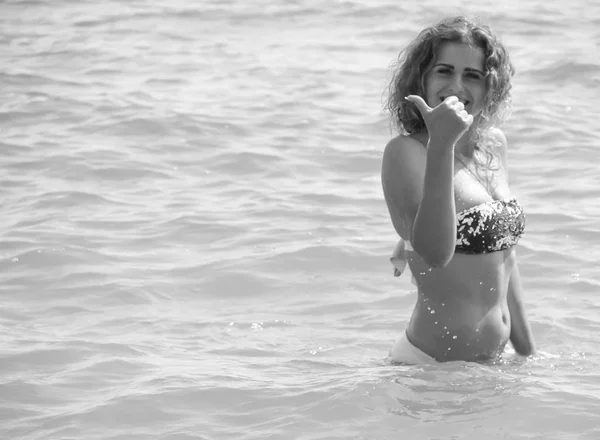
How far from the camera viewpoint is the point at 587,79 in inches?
402

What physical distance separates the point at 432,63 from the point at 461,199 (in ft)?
1.70

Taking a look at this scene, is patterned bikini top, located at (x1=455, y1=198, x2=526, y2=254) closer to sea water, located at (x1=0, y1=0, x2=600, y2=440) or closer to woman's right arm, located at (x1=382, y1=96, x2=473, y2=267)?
woman's right arm, located at (x1=382, y1=96, x2=473, y2=267)

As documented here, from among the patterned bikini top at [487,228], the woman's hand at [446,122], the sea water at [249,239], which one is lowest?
the sea water at [249,239]

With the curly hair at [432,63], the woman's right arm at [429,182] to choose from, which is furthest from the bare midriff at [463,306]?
the curly hair at [432,63]

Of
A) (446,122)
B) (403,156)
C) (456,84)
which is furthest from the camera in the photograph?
(456,84)

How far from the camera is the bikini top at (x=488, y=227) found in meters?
3.85

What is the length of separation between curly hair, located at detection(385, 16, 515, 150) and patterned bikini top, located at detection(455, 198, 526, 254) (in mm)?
393

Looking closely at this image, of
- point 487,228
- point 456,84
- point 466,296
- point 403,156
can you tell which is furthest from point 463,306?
point 456,84

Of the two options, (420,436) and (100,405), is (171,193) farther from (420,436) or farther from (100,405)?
(420,436)

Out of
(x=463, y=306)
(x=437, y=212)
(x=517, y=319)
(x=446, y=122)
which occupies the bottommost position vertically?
(x=517, y=319)

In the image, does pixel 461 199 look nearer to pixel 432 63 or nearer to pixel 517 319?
pixel 432 63

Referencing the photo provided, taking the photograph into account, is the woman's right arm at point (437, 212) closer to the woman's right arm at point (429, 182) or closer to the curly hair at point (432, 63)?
the woman's right arm at point (429, 182)

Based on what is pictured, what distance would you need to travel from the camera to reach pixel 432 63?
399 cm

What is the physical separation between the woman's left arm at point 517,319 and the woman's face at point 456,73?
745 mm
